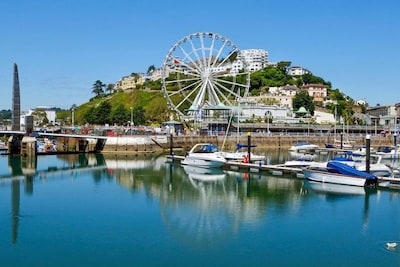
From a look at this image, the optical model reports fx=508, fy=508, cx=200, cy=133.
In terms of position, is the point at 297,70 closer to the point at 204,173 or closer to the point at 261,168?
the point at 261,168

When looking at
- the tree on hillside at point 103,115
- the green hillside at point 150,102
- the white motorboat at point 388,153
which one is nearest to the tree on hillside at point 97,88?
the green hillside at point 150,102

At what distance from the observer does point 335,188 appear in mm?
35188

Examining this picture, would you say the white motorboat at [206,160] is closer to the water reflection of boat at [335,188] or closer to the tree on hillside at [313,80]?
the water reflection of boat at [335,188]

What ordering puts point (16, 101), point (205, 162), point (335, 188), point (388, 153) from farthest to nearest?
point (16, 101), point (388, 153), point (205, 162), point (335, 188)

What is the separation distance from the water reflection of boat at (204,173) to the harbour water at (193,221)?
10.1 inches

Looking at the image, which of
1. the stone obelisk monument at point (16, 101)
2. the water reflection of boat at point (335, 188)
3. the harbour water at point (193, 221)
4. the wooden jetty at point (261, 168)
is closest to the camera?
the harbour water at point (193, 221)

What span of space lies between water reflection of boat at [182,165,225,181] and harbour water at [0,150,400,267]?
26 centimetres

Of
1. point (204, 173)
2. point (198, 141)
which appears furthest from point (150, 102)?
point (204, 173)

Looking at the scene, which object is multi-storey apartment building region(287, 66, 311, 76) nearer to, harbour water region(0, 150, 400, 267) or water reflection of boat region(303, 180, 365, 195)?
harbour water region(0, 150, 400, 267)

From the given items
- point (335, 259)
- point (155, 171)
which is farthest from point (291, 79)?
point (335, 259)

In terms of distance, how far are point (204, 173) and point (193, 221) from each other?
19.4 meters

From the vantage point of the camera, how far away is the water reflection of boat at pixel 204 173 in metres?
42.1

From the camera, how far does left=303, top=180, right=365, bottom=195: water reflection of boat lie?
3382 cm

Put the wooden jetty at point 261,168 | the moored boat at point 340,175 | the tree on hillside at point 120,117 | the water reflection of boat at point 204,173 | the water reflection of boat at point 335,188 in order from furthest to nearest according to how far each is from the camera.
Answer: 1. the tree on hillside at point 120,117
2. the water reflection of boat at point 204,173
3. the wooden jetty at point 261,168
4. the moored boat at point 340,175
5. the water reflection of boat at point 335,188
